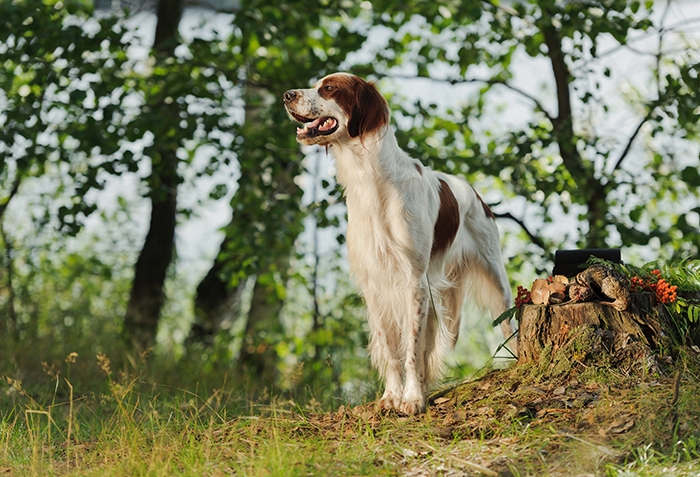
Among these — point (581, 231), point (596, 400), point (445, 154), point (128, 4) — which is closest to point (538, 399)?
point (596, 400)

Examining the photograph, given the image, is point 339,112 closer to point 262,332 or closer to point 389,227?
point 389,227

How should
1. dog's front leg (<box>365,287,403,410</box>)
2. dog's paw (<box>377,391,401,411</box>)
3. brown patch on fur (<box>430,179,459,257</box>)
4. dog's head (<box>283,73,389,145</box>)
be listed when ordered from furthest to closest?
brown patch on fur (<box>430,179,459,257</box>) < dog's front leg (<box>365,287,403,410</box>) < dog's paw (<box>377,391,401,411</box>) < dog's head (<box>283,73,389,145</box>)

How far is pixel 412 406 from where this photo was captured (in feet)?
11.8

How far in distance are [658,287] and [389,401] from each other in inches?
56.7

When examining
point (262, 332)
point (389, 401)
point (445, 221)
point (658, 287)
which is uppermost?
point (445, 221)

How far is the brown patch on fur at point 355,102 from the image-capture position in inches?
141

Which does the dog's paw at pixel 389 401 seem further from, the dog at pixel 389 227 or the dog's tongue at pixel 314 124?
the dog's tongue at pixel 314 124

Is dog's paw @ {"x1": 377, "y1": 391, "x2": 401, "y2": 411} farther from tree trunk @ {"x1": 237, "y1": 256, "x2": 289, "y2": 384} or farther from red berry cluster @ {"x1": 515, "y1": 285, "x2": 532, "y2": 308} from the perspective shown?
tree trunk @ {"x1": 237, "y1": 256, "x2": 289, "y2": 384}

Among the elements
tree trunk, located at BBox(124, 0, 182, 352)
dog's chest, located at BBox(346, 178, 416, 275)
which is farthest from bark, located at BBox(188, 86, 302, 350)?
dog's chest, located at BBox(346, 178, 416, 275)

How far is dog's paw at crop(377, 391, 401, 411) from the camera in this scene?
367 centimetres

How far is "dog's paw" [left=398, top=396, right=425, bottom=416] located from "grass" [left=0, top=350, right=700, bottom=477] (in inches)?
2.2

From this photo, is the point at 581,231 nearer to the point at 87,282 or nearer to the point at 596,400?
the point at 596,400

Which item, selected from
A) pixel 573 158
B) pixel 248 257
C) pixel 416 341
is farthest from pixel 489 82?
pixel 416 341

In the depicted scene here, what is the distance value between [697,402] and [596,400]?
41 cm
